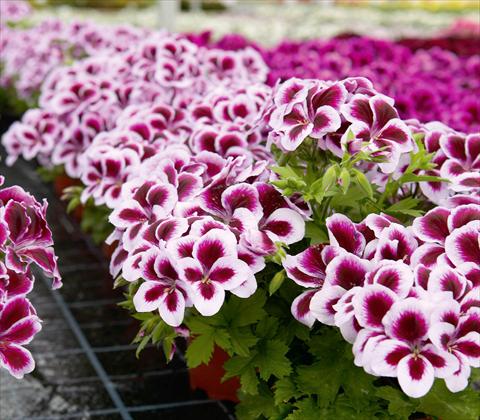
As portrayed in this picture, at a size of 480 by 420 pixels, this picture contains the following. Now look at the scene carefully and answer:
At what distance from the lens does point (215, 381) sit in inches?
109

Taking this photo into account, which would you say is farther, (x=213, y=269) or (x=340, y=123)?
(x=340, y=123)

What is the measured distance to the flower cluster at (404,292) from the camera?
1.67m

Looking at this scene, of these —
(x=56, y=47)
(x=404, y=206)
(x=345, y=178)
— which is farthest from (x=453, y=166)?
(x=56, y=47)

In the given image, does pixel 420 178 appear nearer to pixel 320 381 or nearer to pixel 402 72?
pixel 320 381

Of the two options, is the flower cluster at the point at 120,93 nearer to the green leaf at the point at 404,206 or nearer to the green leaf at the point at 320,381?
the green leaf at the point at 404,206

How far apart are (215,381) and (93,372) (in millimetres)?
662

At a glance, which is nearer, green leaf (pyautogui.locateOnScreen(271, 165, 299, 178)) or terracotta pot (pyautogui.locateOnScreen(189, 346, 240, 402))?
green leaf (pyautogui.locateOnScreen(271, 165, 299, 178))

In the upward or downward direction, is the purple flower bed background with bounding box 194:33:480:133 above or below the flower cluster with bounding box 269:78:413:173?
below

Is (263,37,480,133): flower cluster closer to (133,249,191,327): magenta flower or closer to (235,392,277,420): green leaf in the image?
(235,392,277,420): green leaf

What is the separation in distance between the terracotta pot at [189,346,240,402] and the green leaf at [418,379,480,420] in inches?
31.5

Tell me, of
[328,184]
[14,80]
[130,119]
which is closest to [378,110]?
[328,184]

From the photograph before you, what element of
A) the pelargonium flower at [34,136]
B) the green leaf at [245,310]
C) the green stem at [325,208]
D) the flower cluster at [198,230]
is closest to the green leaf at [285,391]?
the green leaf at [245,310]

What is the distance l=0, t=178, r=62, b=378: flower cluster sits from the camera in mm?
1851

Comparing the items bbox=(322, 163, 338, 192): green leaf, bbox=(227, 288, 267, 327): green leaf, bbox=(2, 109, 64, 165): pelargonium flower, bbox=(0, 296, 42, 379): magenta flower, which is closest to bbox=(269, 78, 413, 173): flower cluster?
bbox=(322, 163, 338, 192): green leaf
